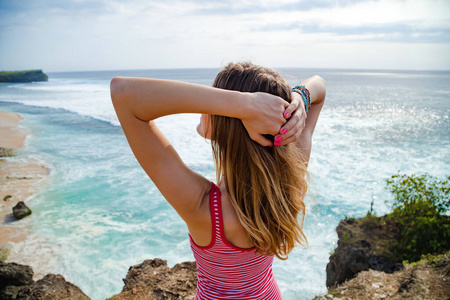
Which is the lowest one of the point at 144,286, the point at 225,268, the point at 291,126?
the point at 144,286

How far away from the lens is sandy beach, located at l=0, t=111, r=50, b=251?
855 centimetres

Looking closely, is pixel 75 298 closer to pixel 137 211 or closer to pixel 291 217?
pixel 291 217

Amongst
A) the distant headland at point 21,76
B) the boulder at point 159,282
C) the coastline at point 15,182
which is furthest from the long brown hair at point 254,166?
the distant headland at point 21,76

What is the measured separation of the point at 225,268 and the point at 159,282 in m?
2.66

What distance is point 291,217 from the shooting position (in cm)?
171

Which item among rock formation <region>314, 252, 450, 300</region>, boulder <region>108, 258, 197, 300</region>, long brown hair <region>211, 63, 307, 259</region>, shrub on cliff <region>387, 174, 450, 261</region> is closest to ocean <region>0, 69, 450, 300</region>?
long brown hair <region>211, 63, 307, 259</region>

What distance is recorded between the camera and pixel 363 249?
5.23 m

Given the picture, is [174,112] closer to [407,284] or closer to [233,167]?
[233,167]

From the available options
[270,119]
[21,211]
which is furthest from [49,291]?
[21,211]

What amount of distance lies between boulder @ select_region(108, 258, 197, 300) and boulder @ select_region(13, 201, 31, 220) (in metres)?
7.03

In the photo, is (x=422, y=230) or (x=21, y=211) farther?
(x=21, y=211)

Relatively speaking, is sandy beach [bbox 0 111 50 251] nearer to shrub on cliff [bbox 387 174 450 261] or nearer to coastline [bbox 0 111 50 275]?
coastline [bbox 0 111 50 275]

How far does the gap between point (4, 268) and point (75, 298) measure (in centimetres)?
263

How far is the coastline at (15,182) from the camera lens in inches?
329
